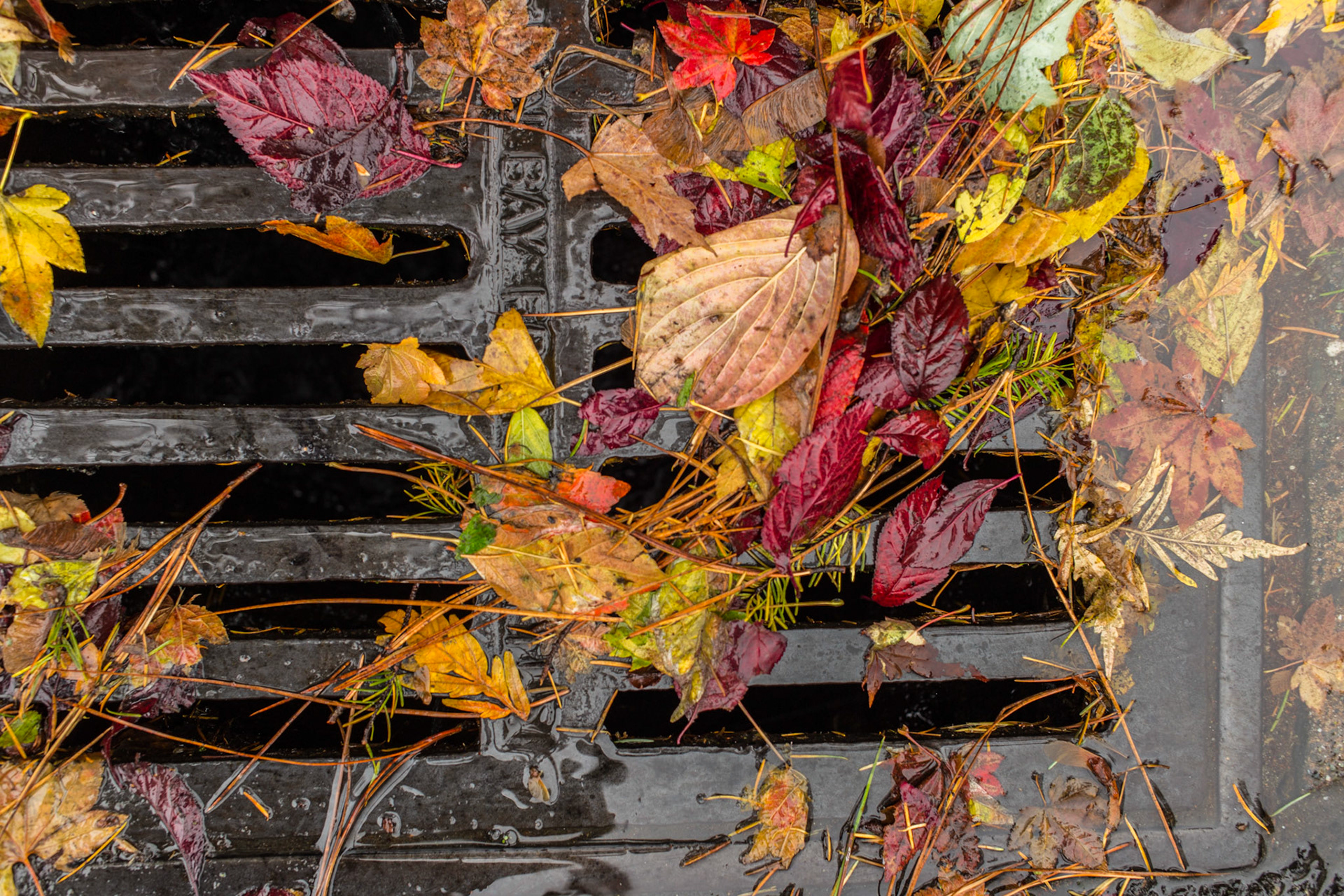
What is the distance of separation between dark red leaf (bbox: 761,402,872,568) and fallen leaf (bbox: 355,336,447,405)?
0.60 metres

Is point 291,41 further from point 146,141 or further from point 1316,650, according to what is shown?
point 1316,650

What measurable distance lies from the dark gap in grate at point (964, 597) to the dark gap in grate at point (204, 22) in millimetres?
1337

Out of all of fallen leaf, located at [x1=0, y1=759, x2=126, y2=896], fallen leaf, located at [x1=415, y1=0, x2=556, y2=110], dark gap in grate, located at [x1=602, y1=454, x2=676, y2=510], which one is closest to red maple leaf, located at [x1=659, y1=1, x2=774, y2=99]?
fallen leaf, located at [x1=415, y1=0, x2=556, y2=110]

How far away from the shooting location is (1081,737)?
134cm

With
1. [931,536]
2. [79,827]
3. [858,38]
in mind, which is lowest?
[79,827]

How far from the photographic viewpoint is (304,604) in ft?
4.65

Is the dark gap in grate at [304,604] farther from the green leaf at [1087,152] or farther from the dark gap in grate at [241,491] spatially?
the green leaf at [1087,152]

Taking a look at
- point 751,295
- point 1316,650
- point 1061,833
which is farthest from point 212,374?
point 1316,650

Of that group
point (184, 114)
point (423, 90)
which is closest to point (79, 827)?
point (184, 114)

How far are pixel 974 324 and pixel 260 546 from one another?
51.9 inches

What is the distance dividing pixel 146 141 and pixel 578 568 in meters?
1.26

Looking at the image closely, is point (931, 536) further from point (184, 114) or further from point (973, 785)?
point (184, 114)

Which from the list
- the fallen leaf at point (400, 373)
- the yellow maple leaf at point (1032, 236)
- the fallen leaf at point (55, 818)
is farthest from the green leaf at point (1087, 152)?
the fallen leaf at point (55, 818)

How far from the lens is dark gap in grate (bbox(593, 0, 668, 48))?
1.22 metres
